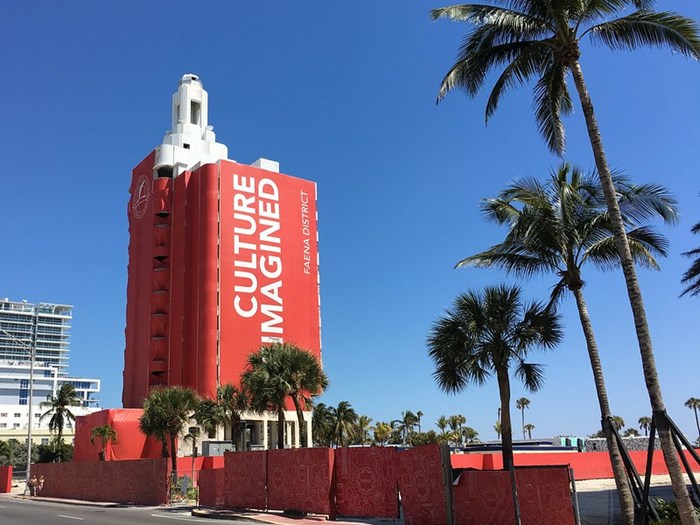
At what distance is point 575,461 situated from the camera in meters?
45.8

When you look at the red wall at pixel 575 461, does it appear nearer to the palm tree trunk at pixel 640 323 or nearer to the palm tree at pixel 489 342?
the palm tree at pixel 489 342

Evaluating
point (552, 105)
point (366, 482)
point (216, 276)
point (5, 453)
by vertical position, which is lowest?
point (5, 453)

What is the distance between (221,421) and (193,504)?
16.6 m

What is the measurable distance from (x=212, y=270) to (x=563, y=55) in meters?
53.2

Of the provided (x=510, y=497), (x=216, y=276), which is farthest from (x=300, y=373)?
(x=216, y=276)

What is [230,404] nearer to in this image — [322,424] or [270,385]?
[270,385]

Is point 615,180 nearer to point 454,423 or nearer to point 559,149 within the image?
point 559,149

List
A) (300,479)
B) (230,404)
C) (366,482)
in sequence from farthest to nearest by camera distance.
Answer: (230,404) → (300,479) → (366,482)

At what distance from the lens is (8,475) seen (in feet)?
180

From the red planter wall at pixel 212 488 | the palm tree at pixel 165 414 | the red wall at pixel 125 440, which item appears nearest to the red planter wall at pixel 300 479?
the red planter wall at pixel 212 488

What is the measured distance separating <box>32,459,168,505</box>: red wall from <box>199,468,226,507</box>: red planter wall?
435cm

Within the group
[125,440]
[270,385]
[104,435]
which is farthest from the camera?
[125,440]

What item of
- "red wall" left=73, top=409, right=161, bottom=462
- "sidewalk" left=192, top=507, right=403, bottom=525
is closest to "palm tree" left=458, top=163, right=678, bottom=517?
"sidewalk" left=192, top=507, right=403, bottom=525

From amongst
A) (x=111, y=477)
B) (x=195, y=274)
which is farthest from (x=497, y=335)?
(x=195, y=274)
